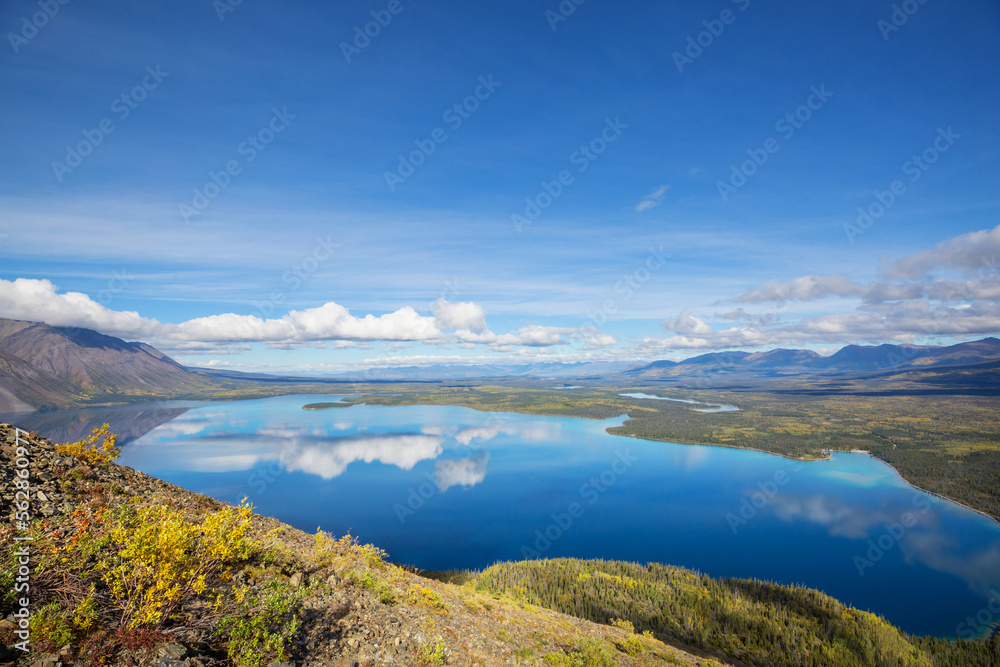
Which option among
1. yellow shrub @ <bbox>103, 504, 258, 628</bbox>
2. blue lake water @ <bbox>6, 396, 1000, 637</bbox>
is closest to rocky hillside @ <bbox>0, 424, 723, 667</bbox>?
yellow shrub @ <bbox>103, 504, 258, 628</bbox>

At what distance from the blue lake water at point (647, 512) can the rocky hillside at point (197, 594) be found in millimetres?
76206

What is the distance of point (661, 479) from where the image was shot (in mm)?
150000

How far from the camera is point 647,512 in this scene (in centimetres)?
11975

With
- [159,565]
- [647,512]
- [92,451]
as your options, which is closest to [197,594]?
[159,565]

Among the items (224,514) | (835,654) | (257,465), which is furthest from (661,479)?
(224,514)

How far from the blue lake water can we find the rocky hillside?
76.2m

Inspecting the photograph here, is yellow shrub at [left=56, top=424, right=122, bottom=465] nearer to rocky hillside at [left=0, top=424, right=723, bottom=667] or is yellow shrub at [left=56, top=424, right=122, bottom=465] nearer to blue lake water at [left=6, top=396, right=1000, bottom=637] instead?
rocky hillside at [left=0, top=424, right=723, bottom=667]

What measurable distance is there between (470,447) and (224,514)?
19289cm

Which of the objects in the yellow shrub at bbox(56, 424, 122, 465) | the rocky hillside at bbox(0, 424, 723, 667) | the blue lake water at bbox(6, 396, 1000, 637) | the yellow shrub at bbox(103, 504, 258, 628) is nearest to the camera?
the rocky hillside at bbox(0, 424, 723, 667)

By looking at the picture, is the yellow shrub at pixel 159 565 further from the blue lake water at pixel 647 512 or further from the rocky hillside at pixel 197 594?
the blue lake water at pixel 647 512

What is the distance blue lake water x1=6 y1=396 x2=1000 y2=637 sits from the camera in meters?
86.5

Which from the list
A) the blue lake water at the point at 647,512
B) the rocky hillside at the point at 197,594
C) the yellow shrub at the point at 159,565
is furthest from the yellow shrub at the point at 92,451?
the blue lake water at the point at 647,512

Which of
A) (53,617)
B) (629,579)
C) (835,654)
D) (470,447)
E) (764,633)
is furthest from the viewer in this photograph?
(470,447)

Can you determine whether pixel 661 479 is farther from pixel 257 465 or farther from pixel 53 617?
pixel 53 617
